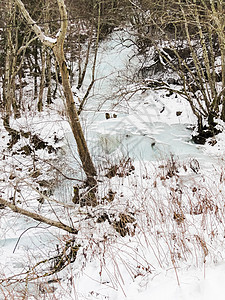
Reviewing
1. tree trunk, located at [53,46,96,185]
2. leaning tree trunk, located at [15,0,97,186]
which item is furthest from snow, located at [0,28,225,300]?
leaning tree trunk, located at [15,0,97,186]

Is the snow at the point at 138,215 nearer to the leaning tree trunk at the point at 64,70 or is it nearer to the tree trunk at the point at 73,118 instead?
the tree trunk at the point at 73,118

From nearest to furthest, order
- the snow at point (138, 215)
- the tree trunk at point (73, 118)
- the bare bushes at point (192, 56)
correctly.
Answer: the snow at point (138, 215) < the tree trunk at point (73, 118) < the bare bushes at point (192, 56)

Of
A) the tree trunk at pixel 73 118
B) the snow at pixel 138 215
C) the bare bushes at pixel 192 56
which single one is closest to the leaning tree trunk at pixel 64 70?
the tree trunk at pixel 73 118

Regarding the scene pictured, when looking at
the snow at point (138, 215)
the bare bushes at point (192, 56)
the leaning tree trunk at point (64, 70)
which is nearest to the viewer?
the snow at point (138, 215)

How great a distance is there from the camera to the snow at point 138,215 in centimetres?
236

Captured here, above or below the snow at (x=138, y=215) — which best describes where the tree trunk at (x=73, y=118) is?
above

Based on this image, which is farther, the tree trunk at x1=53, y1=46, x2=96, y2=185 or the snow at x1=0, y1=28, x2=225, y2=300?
the tree trunk at x1=53, y1=46, x2=96, y2=185

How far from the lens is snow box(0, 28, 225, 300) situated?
92.9 inches

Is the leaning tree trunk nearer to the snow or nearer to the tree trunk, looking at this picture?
the tree trunk

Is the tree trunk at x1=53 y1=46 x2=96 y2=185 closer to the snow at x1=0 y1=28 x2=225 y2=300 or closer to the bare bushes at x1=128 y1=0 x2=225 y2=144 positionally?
the snow at x1=0 y1=28 x2=225 y2=300

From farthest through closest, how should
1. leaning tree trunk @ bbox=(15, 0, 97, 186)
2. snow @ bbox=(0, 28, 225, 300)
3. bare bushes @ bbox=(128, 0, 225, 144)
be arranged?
bare bushes @ bbox=(128, 0, 225, 144) < leaning tree trunk @ bbox=(15, 0, 97, 186) < snow @ bbox=(0, 28, 225, 300)

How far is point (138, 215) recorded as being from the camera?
143 inches

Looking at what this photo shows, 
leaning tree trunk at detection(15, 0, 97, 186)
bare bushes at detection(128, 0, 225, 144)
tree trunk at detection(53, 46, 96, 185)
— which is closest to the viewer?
leaning tree trunk at detection(15, 0, 97, 186)

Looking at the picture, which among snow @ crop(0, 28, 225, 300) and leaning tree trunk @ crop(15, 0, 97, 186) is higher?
leaning tree trunk @ crop(15, 0, 97, 186)
